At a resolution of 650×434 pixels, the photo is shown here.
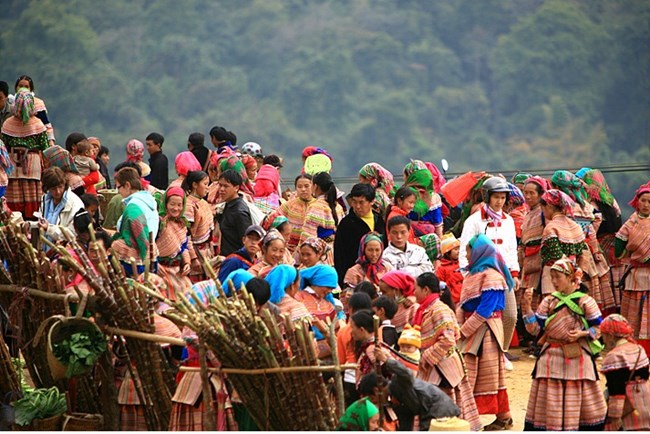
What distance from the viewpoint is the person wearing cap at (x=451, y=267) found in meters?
10.7

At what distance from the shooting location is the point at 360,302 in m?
7.99

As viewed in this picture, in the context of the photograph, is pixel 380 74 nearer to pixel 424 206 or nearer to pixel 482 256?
pixel 424 206

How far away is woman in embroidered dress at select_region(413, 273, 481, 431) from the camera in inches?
335

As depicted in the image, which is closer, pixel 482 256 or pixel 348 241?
pixel 482 256

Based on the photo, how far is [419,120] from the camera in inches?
1983

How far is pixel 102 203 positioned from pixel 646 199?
16.2 feet

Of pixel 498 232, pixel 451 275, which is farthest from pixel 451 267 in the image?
pixel 498 232

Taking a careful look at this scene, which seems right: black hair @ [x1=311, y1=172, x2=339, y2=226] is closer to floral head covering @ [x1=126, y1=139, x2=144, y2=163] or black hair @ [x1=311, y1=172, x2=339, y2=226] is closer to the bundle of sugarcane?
floral head covering @ [x1=126, y1=139, x2=144, y2=163]

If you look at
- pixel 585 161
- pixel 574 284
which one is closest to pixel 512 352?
pixel 574 284

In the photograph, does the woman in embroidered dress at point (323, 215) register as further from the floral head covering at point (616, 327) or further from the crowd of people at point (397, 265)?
the floral head covering at point (616, 327)

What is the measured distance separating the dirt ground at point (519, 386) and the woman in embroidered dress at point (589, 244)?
86cm

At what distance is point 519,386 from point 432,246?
4.45 feet

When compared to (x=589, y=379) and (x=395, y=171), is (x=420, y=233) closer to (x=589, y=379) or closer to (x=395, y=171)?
(x=589, y=379)

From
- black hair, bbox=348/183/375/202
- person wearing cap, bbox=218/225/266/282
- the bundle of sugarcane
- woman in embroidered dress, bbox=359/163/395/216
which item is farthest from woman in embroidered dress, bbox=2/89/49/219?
the bundle of sugarcane
